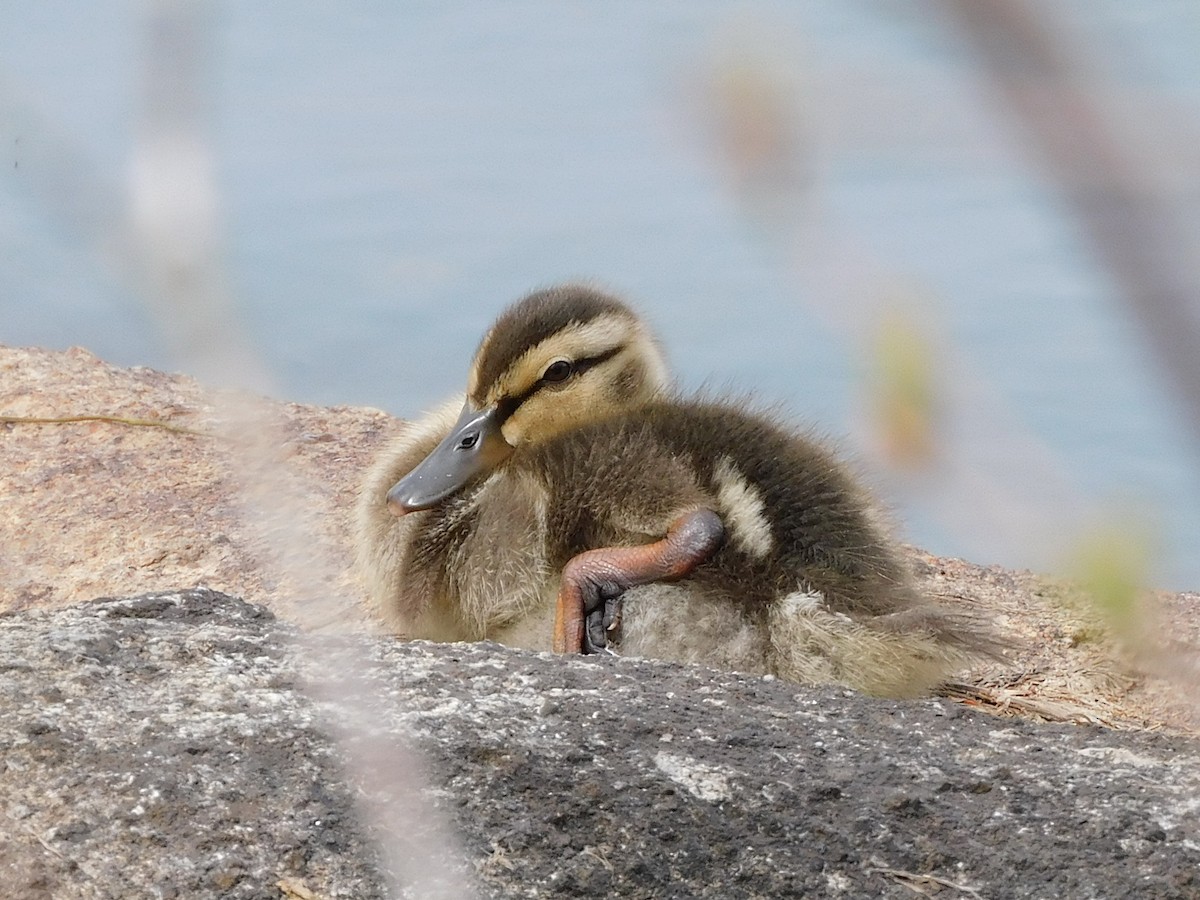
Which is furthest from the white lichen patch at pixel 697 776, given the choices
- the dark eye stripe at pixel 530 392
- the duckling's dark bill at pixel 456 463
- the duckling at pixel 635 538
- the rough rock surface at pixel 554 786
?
the dark eye stripe at pixel 530 392

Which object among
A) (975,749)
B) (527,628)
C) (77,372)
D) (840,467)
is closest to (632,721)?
(975,749)

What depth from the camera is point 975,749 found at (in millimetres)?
1809

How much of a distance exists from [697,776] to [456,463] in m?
1.17

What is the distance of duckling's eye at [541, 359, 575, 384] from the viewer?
9.18ft

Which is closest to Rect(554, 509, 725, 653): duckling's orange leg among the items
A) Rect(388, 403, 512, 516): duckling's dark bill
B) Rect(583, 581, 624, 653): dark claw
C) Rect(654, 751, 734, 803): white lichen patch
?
Rect(583, 581, 624, 653): dark claw

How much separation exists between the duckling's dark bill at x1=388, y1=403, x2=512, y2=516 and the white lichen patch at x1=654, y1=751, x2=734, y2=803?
42.2 inches

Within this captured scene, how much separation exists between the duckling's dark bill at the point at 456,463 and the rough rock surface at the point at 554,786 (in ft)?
2.37

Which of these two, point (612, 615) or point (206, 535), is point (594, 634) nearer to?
point (612, 615)

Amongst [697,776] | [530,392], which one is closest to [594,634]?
[530,392]

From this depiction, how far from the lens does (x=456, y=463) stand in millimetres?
2682

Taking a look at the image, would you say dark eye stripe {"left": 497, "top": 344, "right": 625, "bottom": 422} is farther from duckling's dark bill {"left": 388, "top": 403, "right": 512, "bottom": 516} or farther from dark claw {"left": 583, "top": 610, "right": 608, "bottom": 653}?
dark claw {"left": 583, "top": 610, "right": 608, "bottom": 653}

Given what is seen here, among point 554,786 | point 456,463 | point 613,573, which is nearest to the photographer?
point 554,786

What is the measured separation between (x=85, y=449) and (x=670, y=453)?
216 cm

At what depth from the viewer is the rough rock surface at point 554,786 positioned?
1.45 m
